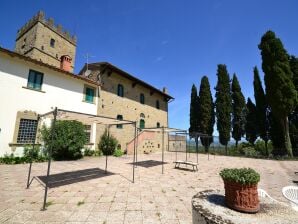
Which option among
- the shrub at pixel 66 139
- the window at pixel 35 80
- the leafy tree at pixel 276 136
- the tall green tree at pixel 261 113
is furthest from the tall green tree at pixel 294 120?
the window at pixel 35 80

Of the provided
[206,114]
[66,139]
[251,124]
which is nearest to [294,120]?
[251,124]

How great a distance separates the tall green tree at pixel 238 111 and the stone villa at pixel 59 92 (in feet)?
30.1

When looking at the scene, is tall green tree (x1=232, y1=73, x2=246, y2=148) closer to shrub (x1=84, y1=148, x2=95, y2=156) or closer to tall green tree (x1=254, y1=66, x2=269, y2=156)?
tall green tree (x1=254, y1=66, x2=269, y2=156)

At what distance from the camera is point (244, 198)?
2576 mm

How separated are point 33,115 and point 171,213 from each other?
35.7ft

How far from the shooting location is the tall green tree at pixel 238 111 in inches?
903

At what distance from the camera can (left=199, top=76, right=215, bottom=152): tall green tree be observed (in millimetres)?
23969

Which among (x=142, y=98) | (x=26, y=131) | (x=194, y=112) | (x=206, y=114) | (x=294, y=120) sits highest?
(x=142, y=98)

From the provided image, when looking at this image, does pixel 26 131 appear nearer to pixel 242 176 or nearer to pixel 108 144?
pixel 108 144

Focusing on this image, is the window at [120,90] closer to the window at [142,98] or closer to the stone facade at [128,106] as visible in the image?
the stone facade at [128,106]

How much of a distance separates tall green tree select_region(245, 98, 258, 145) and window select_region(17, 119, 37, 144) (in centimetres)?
2246

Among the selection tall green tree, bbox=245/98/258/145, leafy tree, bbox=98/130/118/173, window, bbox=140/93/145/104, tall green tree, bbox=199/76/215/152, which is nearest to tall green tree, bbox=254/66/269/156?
tall green tree, bbox=245/98/258/145

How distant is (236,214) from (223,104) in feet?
74.5

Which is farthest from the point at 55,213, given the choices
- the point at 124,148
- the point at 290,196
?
the point at 124,148
